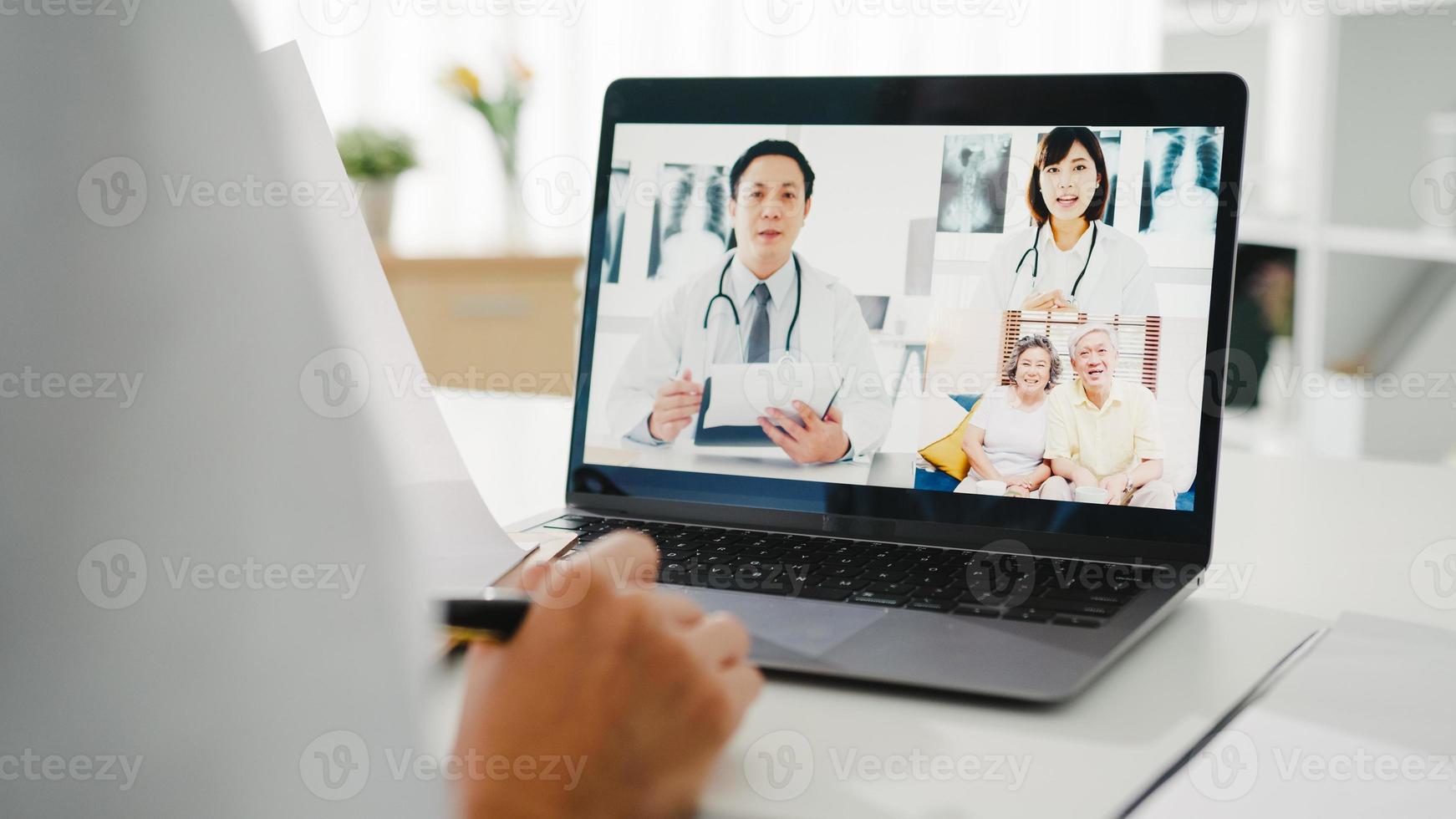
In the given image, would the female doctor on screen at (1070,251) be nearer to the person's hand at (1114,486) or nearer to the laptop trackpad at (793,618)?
the person's hand at (1114,486)

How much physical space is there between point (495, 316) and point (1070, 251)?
2.40 m

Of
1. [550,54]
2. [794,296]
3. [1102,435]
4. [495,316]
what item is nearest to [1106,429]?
[1102,435]

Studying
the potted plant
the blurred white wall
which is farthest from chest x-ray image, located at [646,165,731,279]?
the blurred white wall

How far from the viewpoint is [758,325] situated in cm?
71

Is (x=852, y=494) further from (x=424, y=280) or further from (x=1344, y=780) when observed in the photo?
(x=424, y=280)

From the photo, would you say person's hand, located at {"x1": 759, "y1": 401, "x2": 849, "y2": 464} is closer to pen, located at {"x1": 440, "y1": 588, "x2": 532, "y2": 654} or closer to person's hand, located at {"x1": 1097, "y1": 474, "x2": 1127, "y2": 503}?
person's hand, located at {"x1": 1097, "y1": 474, "x2": 1127, "y2": 503}

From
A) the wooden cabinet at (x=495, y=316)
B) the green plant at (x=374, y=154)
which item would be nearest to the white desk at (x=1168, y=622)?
the wooden cabinet at (x=495, y=316)

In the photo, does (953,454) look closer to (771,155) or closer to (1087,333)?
(1087,333)

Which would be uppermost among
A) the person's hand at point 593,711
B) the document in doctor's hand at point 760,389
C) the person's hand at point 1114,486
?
the document in doctor's hand at point 760,389

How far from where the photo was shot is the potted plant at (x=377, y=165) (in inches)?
112

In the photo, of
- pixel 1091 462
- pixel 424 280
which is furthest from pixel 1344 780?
pixel 424 280

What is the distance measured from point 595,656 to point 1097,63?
2.89 meters

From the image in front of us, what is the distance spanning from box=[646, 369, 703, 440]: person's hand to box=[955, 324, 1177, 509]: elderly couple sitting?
0.59 ft

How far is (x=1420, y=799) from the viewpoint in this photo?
0.38 metres
